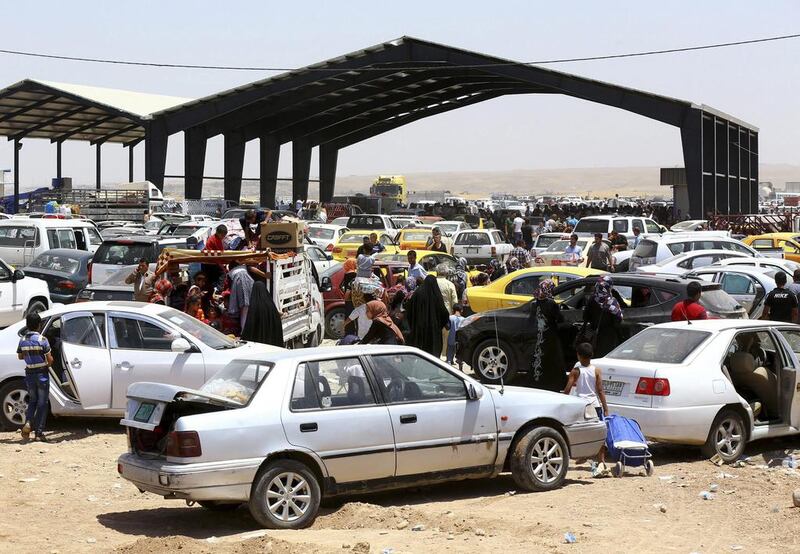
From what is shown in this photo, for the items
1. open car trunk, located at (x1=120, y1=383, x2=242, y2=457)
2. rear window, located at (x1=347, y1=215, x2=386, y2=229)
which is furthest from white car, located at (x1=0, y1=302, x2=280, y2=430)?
rear window, located at (x1=347, y1=215, x2=386, y2=229)

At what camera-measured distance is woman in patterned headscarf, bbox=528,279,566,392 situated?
15266mm

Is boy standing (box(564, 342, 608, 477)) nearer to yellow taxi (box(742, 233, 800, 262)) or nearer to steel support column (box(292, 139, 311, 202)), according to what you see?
yellow taxi (box(742, 233, 800, 262))

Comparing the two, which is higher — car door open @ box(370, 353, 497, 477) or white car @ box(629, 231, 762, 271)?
white car @ box(629, 231, 762, 271)

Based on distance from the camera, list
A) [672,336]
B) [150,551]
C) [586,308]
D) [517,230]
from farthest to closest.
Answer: [517,230], [586,308], [672,336], [150,551]

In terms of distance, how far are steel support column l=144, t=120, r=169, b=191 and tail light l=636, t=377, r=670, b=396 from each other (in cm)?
4620

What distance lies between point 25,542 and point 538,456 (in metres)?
4.20

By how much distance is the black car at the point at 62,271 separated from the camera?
2298cm

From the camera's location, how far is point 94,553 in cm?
832

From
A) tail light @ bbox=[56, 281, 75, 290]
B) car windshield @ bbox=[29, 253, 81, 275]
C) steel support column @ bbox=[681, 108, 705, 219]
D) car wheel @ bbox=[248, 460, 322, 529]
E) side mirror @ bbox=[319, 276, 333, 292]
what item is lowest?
car wheel @ bbox=[248, 460, 322, 529]

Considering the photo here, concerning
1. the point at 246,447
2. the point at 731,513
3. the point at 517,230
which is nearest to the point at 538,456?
the point at 731,513

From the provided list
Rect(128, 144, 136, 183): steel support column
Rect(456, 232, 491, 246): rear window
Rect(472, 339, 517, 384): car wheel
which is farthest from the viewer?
Rect(128, 144, 136, 183): steel support column

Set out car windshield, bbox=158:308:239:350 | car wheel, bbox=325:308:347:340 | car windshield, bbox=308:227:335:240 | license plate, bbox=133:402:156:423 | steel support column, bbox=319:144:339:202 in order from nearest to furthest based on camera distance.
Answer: license plate, bbox=133:402:156:423 → car windshield, bbox=158:308:239:350 → car wheel, bbox=325:308:347:340 → car windshield, bbox=308:227:335:240 → steel support column, bbox=319:144:339:202

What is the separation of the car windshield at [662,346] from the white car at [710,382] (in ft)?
0.03

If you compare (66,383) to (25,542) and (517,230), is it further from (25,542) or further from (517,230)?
(517,230)
